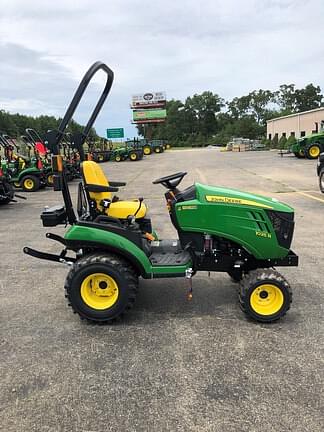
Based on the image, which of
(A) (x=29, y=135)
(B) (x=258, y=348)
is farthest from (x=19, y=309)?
(A) (x=29, y=135)

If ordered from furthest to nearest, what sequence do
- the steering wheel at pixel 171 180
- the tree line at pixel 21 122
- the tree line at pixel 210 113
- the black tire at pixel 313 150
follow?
1. the tree line at pixel 210 113
2. the tree line at pixel 21 122
3. the black tire at pixel 313 150
4. the steering wheel at pixel 171 180

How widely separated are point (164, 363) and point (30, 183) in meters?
11.3

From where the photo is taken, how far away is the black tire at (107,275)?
3.25 meters

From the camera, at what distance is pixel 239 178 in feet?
47.0

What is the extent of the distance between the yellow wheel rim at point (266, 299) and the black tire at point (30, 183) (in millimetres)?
10910

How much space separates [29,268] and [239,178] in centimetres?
1066

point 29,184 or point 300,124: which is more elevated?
point 300,124

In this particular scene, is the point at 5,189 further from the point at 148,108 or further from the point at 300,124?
the point at 148,108

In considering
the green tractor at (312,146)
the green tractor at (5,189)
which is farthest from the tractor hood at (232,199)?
the green tractor at (312,146)

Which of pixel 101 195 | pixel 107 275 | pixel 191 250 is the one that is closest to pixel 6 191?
pixel 101 195

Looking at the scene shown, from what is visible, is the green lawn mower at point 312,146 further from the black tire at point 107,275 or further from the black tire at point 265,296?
the black tire at point 107,275

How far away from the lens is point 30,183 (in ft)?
42.4

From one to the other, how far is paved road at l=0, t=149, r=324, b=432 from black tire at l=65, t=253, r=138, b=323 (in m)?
0.13

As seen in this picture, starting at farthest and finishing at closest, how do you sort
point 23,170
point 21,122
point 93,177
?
point 21,122 → point 23,170 → point 93,177
